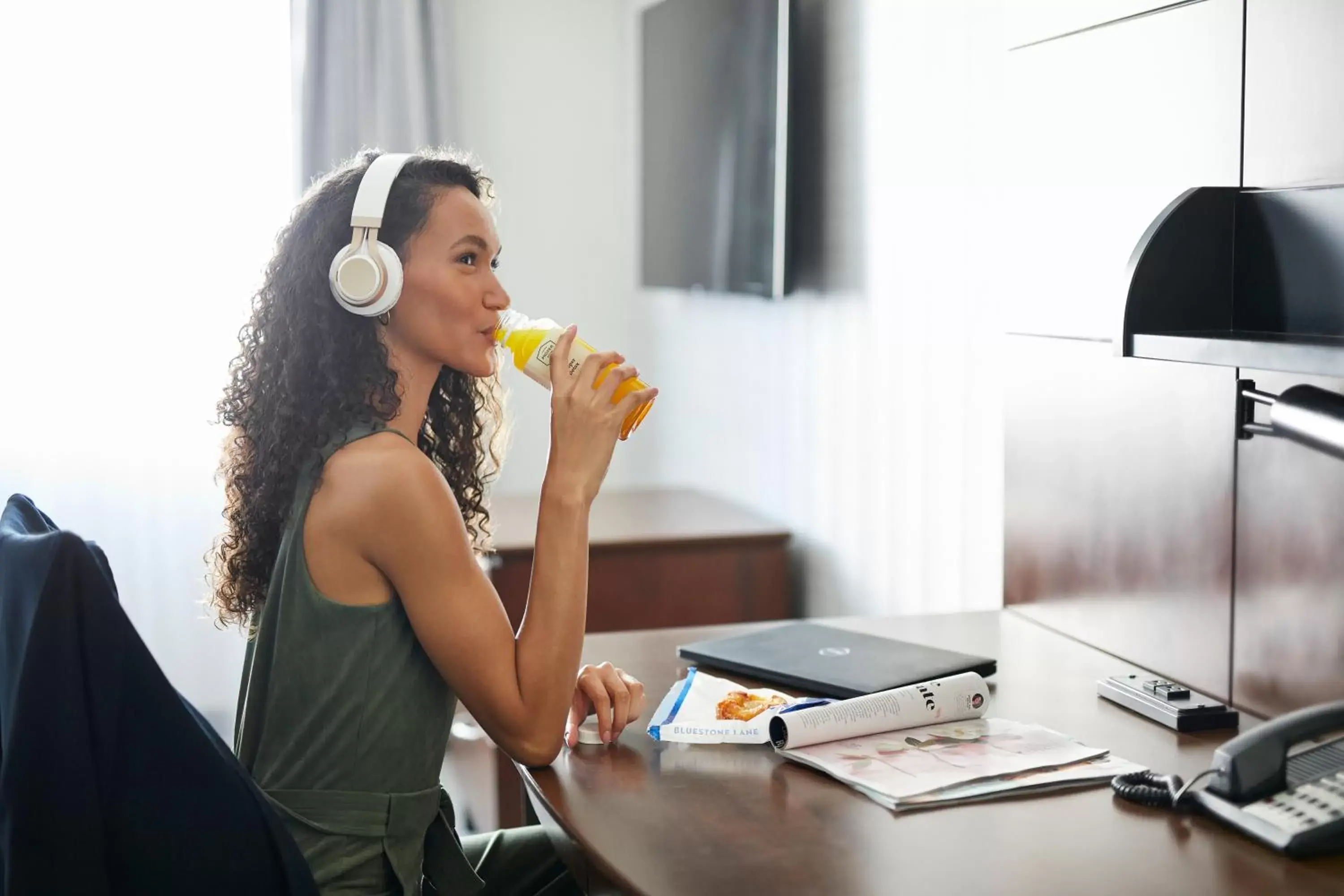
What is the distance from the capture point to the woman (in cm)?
125

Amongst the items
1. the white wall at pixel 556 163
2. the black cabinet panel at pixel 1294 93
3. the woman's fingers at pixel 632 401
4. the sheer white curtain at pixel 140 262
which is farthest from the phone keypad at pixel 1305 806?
the sheer white curtain at pixel 140 262

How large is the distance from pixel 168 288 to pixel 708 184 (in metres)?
1.52

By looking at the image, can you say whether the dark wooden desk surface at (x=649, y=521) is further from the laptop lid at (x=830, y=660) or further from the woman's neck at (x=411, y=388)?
the woman's neck at (x=411, y=388)

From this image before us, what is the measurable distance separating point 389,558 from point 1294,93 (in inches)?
38.1

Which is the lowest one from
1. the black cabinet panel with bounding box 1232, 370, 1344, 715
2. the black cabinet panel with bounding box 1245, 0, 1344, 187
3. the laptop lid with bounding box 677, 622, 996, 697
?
the laptop lid with bounding box 677, 622, 996, 697

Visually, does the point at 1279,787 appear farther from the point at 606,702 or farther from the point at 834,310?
the point at 834,310

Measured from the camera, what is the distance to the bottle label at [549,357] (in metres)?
1.34

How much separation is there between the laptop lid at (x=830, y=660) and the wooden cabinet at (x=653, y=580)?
0.93 metres

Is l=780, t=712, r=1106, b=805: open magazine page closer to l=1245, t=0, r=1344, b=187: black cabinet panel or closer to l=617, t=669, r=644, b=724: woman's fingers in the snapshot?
l=617, t=669, r=644, b=724: woman's fingers

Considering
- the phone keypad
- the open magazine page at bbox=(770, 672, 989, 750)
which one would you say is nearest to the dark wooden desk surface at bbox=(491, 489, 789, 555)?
the open magazine page at bbox=(770, 672, 989, 750)

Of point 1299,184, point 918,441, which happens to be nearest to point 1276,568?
point 1299,184

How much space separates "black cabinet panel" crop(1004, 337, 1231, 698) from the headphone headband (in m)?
0.84

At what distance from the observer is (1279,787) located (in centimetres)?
104

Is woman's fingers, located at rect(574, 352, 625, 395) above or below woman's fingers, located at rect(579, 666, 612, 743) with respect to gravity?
above
